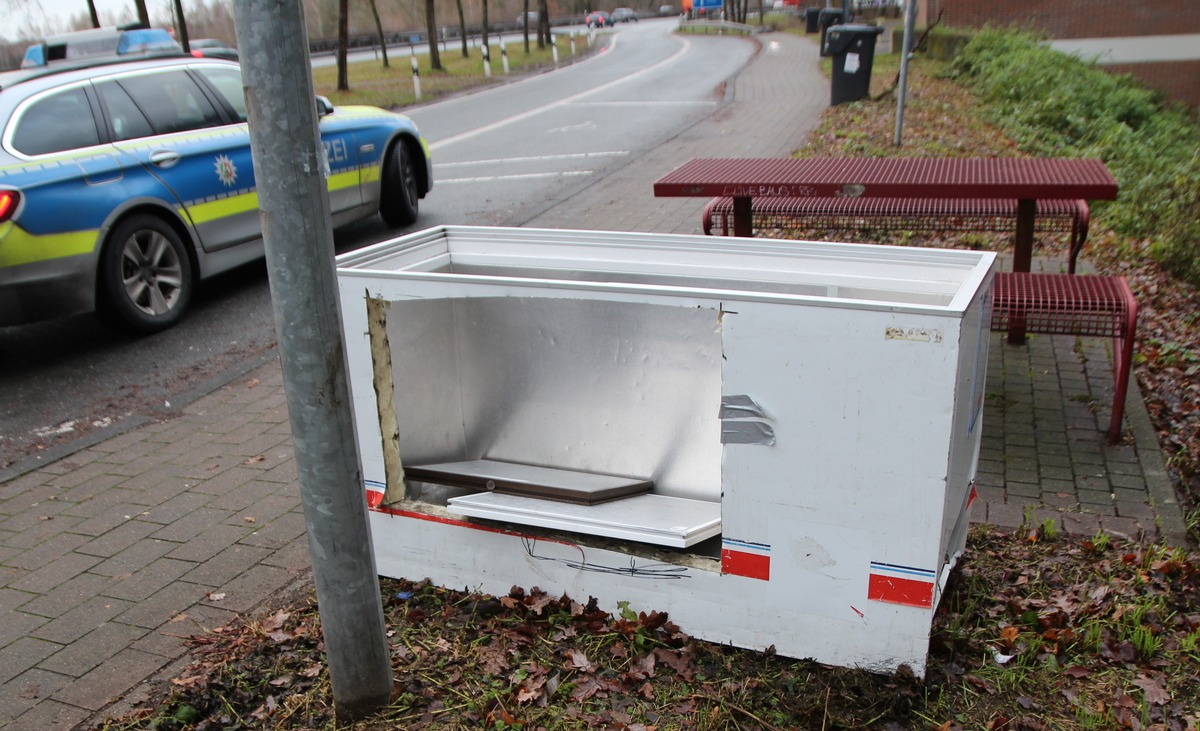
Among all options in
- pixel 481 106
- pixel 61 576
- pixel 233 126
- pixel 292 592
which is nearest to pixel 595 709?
pixel 292 592

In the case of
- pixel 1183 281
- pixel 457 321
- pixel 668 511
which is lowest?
pixel 1183 281

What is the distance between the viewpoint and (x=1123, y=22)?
2853cm

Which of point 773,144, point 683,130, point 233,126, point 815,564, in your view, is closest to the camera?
point 815,564

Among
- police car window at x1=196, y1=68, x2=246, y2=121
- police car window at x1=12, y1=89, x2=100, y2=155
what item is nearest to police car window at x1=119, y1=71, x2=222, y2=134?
police car window at x1=196, y1=68, x2=246, y2=121

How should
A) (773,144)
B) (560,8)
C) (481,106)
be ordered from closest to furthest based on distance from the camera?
(773,144)
(481,106)
(560,8)

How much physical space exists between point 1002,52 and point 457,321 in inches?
845

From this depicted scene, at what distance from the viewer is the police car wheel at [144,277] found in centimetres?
640

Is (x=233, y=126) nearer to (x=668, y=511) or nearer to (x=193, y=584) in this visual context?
(x=193, y=584)

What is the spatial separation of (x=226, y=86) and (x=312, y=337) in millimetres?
5839

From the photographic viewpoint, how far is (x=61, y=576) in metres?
3.97

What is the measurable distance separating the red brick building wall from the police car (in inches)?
1022

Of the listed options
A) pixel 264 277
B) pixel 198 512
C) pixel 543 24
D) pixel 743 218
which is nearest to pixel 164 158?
pixel 264 277

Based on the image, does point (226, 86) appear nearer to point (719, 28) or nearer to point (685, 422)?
point (685, 422)

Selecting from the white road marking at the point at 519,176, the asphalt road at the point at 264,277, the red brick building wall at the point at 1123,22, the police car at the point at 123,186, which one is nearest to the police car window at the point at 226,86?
the police car at the point at 123,186
